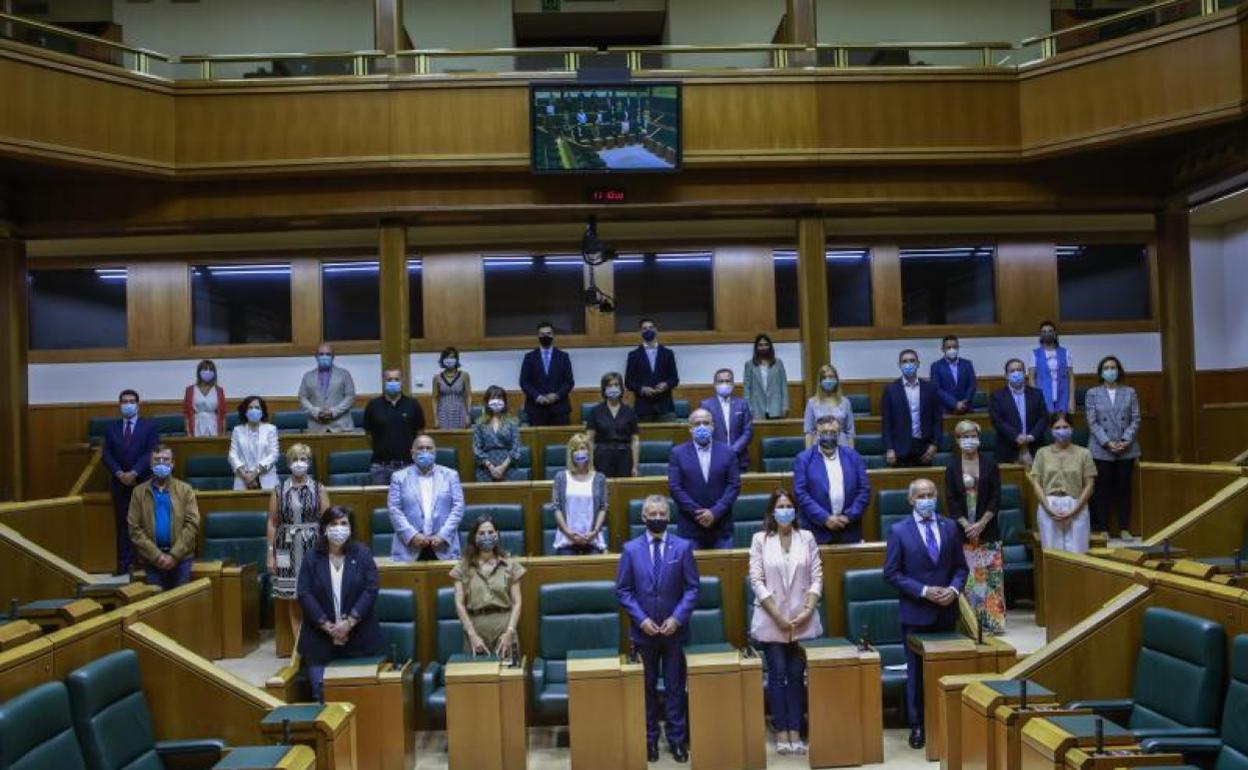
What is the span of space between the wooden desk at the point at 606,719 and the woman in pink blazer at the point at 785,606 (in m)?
0.70

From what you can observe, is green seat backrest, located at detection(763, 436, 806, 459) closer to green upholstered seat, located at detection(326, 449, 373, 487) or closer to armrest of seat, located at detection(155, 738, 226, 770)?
green upholstered seat, located at detection(326, 449, 373, 487)

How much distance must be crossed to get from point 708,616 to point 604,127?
4140mm

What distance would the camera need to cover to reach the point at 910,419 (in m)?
7.48

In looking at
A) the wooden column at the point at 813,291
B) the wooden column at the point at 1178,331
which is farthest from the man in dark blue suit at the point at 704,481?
the wooden column at the point at 1178,331

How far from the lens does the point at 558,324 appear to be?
10.9 m

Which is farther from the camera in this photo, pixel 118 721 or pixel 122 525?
pixel 122 525

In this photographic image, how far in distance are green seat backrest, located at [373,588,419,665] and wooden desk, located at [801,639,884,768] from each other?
1.99 meters

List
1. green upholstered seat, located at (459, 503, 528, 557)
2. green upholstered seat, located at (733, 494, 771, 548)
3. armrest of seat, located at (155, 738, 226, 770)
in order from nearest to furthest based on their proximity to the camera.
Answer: armrest of seat, located at (155, 738, 226, 770) < green upholstered seat, located at (459, 503, 528, 557) < green upholstered seat, located at (733, 494, 771, 548)

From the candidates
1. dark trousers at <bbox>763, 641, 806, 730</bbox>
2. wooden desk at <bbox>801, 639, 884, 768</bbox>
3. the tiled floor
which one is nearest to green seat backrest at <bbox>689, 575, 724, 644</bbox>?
dark trousers at <bbox>763, 641, 806, 730</bbox>

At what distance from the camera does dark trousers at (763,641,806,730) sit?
521 cm

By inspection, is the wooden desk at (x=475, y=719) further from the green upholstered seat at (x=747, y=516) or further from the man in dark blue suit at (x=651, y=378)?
the man in dark blue suit at (x=651, y=378)

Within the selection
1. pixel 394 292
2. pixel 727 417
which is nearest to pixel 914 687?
pixel 727 417

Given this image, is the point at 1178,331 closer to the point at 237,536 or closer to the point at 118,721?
the point at 237,536

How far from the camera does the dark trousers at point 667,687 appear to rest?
16.9 feet
